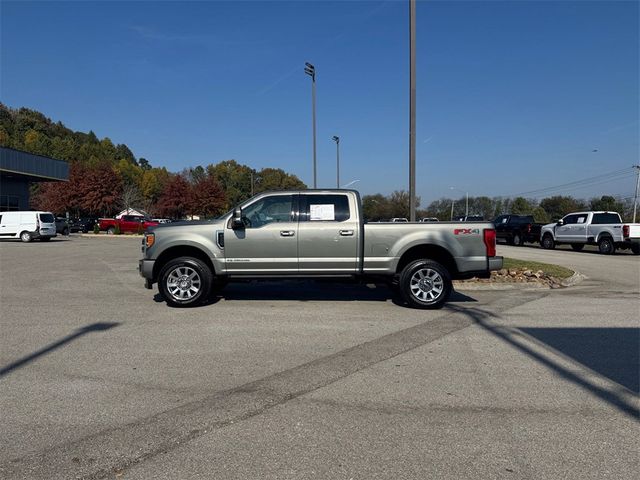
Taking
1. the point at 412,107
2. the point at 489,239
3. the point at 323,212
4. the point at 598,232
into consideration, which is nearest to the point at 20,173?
the point at 412,107

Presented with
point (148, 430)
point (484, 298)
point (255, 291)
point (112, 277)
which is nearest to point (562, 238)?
point (484, 298)

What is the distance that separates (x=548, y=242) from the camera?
86.0 ft

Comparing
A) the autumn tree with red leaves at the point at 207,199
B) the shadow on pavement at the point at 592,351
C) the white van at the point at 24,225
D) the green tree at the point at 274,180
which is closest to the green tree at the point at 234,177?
the green tree at the point at 274,180

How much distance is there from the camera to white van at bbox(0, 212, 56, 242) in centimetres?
2827

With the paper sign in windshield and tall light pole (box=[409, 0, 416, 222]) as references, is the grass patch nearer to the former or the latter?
tall light pole (box=[409, 0, 416, 222])

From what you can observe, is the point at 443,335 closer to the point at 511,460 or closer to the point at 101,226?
the point at 511,460

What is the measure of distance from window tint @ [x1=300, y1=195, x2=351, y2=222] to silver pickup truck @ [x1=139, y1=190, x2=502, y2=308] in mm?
19

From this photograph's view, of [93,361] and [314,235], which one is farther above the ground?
[314,235]

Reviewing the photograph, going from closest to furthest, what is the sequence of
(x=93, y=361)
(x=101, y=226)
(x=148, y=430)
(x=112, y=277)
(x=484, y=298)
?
(x=148, y=430), (x=93, y=361), (x=484, y=298), (x=112, y=277), (x=101, y=226)

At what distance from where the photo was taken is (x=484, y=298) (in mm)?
10070

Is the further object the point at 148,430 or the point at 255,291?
the point at 255,291

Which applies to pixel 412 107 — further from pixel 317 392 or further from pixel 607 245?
pixel 607 245

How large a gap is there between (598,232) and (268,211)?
1975 centimetres

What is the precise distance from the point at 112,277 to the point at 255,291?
4.79m
